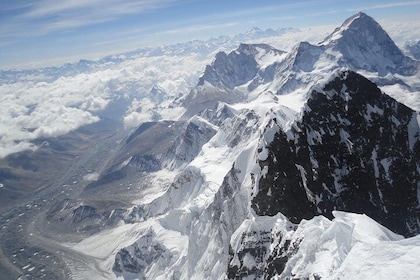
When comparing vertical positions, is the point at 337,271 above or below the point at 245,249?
above

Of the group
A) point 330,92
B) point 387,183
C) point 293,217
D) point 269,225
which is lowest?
point 387,183

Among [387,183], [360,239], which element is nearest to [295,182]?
[387,183]

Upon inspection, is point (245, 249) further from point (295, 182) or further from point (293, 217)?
point (295, 182)

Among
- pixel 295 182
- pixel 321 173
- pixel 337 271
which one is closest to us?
pixel 337 271

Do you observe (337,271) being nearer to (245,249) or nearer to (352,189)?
(245,249)

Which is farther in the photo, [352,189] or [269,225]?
[352,189]

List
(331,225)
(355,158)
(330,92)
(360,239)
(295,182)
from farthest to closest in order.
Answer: (330,92), (355,158), (295,182), (331,225), (360,239)
